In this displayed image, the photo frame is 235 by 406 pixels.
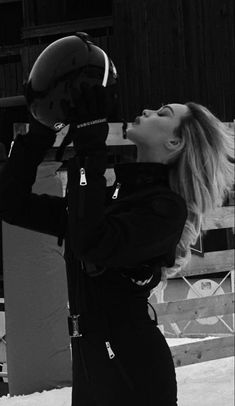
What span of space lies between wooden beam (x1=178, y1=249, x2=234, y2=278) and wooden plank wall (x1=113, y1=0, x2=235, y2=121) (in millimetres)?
2519

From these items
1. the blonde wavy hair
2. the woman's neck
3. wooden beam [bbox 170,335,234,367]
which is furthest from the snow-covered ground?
the woman's neck

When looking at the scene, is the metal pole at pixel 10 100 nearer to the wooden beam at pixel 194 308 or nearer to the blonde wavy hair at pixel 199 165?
the wooden beam at pixel 194 308

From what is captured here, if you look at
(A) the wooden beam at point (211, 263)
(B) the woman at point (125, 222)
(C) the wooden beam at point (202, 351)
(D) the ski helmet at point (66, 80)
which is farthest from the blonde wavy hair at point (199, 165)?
(A) the wooden beam at point (211, 263)

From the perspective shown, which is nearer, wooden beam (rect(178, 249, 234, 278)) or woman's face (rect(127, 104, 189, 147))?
woman's face (rect(127, 104, 189, 147))

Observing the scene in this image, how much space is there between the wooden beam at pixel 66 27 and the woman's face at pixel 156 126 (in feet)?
24.3

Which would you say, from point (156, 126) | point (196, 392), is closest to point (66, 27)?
point (196, 392)

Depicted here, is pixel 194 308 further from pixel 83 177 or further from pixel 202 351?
pixel 83 177

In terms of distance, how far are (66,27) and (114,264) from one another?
310 inches

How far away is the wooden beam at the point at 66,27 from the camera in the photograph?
9.12 m

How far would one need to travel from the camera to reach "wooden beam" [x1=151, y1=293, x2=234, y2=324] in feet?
18.4

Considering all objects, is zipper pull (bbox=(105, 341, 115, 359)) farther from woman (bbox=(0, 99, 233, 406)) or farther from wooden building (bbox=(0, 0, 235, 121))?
wooden building (bbox=(0, 0, 235, 121))

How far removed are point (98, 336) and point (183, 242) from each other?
41 cm

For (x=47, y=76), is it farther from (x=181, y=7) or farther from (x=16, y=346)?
(x=181, y=7)

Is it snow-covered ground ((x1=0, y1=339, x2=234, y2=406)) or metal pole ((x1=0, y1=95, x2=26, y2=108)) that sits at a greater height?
metal pole ((x1=0, y1=95, x2=26, y2=108))
